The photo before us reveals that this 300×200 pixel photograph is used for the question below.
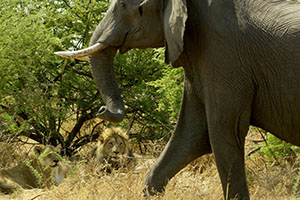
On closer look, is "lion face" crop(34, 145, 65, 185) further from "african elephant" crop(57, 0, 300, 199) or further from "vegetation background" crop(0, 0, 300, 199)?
"african elephant" crop(57, 0, 300, 199)

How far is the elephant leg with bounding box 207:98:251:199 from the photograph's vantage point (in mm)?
3924

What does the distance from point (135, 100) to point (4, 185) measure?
2.97m

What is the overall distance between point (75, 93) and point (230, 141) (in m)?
5.37

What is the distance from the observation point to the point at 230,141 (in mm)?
4004

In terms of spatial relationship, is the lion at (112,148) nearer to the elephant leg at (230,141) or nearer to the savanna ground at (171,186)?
the savanna ground at (171,186)

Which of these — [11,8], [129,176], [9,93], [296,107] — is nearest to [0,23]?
[11,8]

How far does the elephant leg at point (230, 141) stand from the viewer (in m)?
3.92

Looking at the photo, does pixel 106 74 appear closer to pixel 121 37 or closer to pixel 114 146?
pixel 121 37

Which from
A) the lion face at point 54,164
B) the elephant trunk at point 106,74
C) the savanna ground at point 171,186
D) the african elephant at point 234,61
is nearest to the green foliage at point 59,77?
the lion face at point 54,164

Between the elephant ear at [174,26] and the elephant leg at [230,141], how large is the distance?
0.51 metres

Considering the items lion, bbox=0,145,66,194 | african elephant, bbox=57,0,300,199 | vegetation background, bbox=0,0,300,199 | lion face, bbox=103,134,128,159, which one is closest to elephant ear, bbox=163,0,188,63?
african elephant, bbox=57,0,300,199

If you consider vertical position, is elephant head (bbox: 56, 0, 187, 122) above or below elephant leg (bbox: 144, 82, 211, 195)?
above

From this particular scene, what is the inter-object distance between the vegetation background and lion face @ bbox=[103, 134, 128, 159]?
41 centimetres

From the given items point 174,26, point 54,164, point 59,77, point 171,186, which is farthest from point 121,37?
point 59,77
